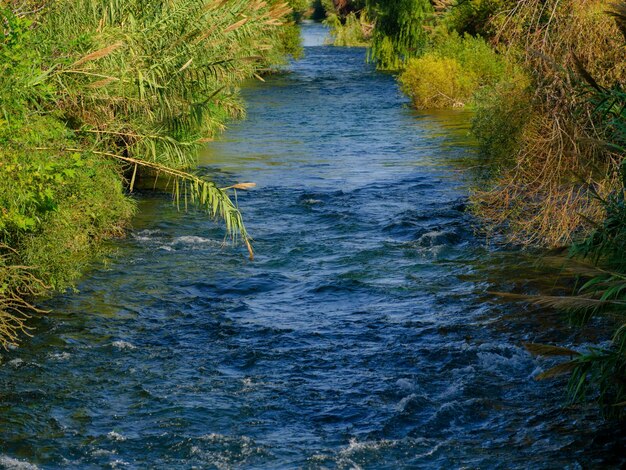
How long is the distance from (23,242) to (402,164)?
47.4ft

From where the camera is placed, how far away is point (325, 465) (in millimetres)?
9617

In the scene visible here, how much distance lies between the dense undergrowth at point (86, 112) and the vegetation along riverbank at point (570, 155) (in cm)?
491

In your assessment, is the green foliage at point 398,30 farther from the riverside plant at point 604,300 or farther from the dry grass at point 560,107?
the riverside plant at point 604,300

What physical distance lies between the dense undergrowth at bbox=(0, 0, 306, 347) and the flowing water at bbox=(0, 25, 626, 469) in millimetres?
885

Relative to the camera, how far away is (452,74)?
35.9 meters

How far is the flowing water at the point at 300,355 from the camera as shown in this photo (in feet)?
32.8

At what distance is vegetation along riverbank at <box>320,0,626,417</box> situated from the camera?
8.77 metres

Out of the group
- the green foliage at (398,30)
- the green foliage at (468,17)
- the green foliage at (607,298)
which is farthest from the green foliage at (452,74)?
the green foliage at (607,298)

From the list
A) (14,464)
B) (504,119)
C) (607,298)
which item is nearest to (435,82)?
(504,119)

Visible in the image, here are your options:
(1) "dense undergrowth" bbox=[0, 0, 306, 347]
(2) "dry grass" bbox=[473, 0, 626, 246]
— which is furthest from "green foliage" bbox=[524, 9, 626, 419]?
(1) "dense undergrowth" bbox=[0, 0, 306, 347]

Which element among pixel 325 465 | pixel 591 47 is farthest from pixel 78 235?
pixel 591 47

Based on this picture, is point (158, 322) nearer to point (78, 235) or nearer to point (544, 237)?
point (78, 235)

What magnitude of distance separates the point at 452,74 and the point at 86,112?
21004mm

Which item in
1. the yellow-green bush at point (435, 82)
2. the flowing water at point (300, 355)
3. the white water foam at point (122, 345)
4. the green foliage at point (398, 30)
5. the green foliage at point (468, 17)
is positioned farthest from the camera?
the green foliage at point (398, 30)
